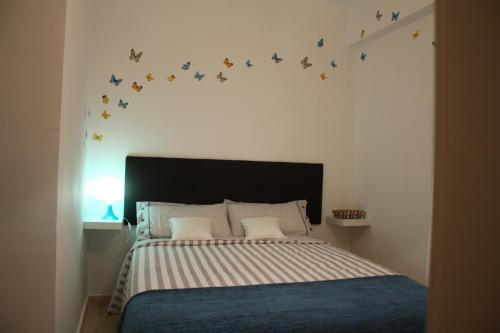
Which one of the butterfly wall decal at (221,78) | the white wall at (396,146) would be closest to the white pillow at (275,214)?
the white wall at (396,146)

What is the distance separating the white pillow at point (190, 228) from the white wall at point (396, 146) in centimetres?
163

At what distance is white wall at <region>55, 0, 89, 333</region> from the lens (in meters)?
1.76

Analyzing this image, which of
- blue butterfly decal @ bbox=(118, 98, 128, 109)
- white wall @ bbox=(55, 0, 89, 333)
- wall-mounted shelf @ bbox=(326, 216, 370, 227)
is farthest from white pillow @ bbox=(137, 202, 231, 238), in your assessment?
wall-mounted shelf @ bbox=(326, 216, 370, 227)

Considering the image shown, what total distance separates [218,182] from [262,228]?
0.65 meters

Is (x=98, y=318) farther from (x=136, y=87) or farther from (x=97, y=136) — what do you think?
(x=136, y=87)

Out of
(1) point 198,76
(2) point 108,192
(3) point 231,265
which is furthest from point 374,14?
(2) point 108,192

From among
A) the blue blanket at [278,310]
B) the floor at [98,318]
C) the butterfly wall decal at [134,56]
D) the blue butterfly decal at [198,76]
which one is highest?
the butterfly wall decal at [134,56]

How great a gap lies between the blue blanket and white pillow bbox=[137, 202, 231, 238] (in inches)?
47.4

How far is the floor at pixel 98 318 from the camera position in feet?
8.63

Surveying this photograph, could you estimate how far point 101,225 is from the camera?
2.89m

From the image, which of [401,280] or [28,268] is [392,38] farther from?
[28,268]

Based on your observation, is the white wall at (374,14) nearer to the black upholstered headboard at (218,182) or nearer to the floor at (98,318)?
the black upholstered headboard at (218,182)

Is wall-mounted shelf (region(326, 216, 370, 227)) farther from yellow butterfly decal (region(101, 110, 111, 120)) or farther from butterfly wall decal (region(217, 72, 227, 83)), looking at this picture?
yellow butterfly decal (region(101, 110, 111, 120))

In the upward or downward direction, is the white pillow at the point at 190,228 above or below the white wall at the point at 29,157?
below
